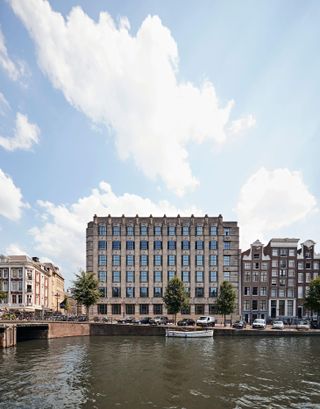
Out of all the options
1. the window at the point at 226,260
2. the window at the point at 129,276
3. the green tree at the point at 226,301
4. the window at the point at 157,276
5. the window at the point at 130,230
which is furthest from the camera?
the window at the point at 130,230

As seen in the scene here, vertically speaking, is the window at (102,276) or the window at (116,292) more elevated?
the window at (102,276)

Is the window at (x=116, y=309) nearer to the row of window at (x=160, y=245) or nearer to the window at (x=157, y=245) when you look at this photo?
the row of window at (x=160, y=245)

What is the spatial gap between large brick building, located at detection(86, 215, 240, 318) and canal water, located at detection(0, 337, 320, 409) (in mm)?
40726

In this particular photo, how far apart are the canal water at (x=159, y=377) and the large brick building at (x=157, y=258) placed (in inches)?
1603

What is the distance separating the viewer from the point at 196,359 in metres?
37.9

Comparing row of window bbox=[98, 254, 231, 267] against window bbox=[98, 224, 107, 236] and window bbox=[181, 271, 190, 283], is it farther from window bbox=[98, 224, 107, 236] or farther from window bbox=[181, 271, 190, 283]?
window bbox=[98, 224, 107, 236]

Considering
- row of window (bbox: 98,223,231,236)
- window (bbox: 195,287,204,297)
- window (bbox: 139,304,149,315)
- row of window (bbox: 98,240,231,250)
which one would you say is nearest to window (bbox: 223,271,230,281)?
row of window (bbox: 98,240,231,250)

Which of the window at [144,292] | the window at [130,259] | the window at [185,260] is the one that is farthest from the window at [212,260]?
the window at [130,259]

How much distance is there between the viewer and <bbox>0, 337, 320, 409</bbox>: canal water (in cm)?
2284

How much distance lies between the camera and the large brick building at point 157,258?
88.4 metres

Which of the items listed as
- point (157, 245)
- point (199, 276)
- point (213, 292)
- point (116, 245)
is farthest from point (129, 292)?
point (213, 292)

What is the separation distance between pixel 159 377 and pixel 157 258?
61457mm

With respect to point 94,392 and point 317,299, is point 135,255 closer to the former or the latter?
point 317,299

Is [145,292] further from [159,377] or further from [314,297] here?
[159,377]
